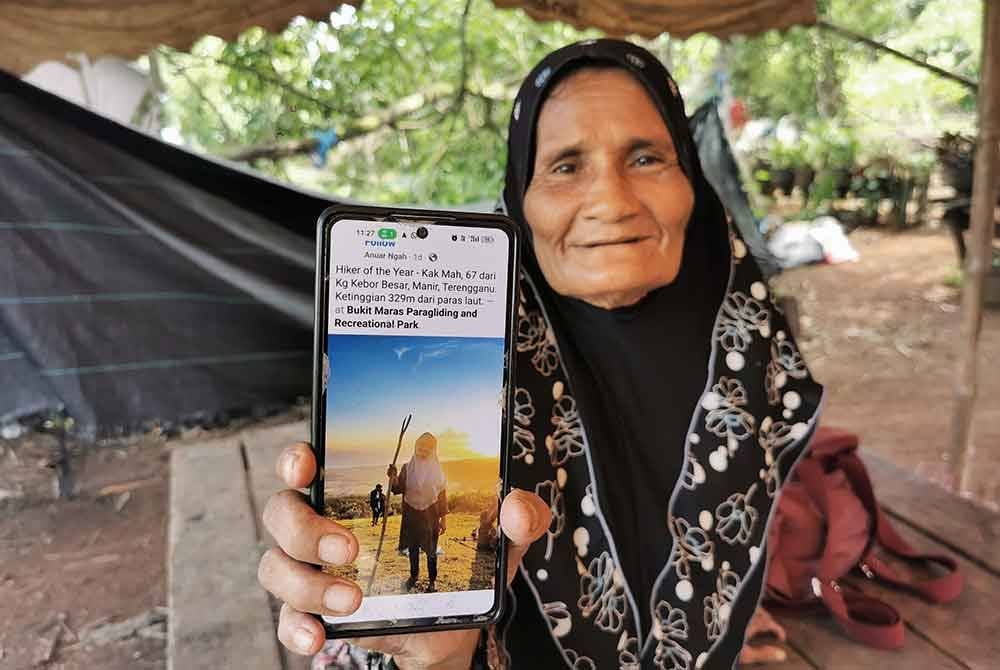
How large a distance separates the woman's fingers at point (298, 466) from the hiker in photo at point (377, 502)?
5cm

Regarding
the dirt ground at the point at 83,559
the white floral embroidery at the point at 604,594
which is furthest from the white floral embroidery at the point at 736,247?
the dirt ground at the point at 83,559

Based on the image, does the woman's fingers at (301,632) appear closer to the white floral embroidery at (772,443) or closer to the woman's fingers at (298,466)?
the woman's fingers at (298,466)

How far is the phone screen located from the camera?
1.92 feet

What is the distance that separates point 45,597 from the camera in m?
1.19

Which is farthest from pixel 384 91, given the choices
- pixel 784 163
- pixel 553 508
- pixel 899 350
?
pixel 784 163

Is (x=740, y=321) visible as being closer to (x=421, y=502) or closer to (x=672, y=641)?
(x=672, y=641)

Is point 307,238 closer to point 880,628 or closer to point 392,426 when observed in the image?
point 392,426

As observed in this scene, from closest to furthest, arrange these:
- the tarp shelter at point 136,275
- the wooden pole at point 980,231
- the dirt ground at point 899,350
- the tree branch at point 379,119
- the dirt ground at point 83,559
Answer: the dirt ground at point 83,559 < the tarp shelter at point 136,275 < the wooden pole at point 980,231 < the tree branch at point 379,119 < the dirt ground at point 899,350

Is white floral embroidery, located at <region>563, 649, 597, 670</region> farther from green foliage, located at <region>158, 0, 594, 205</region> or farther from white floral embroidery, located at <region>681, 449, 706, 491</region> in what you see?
green foliage, located at <region>158, 0, 594, 205</region>

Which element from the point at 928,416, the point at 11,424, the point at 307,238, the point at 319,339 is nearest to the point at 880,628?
the point at 319,339

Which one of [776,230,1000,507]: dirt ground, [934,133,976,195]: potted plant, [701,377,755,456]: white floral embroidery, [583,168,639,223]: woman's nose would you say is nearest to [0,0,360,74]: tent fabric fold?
[583,168,639,223]: woman's nose

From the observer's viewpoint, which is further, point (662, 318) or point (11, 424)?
point (11, 424)

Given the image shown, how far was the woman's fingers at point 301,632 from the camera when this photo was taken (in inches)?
22.9

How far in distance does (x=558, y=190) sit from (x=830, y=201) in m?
7.50
